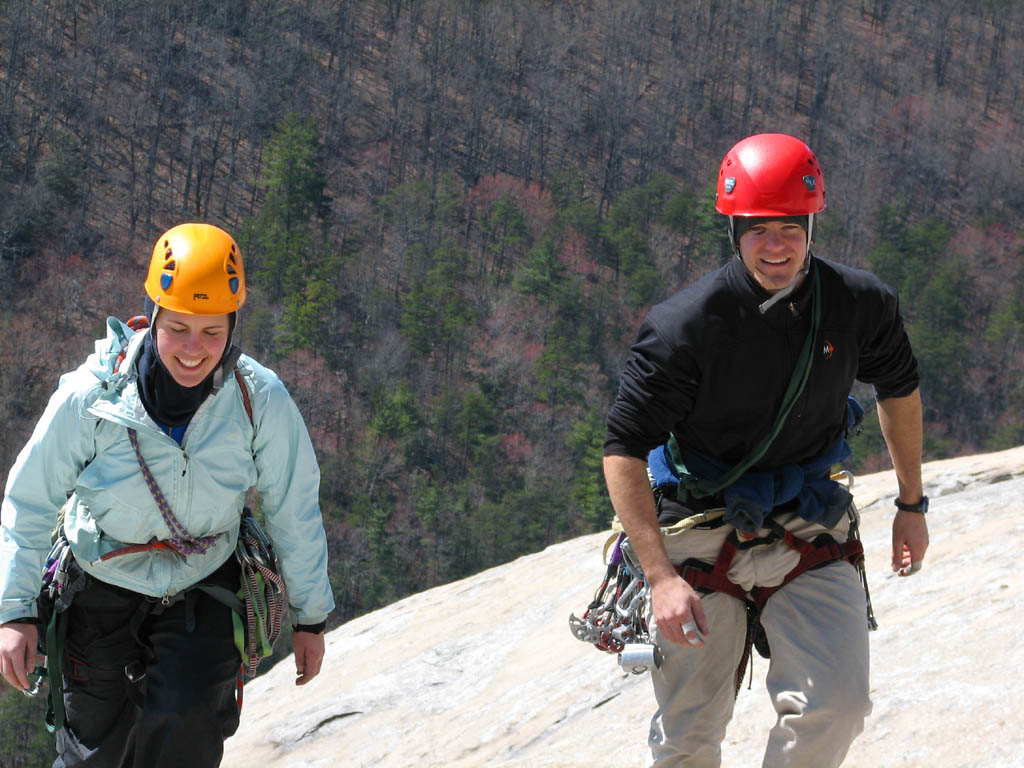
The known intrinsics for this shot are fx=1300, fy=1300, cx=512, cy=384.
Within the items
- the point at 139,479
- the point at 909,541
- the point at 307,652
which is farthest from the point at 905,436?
the point at 139,479

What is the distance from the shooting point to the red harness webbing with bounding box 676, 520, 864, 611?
11.4 feet

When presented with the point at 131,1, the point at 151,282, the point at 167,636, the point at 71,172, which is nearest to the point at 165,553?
the point at 167,636

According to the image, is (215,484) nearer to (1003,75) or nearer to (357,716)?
(357,716)

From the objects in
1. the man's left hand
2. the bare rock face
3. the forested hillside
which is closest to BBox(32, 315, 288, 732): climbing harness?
the bare rock face

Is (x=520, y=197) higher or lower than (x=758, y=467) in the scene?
higher

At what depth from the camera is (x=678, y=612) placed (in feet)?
10.5

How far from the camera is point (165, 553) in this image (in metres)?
3.69

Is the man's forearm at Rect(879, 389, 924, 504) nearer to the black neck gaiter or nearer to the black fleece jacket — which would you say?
the black fleece jacket

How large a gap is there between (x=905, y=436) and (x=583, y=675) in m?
3.20

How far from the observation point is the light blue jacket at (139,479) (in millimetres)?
3533

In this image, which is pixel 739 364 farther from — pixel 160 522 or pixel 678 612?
pixel 160 522

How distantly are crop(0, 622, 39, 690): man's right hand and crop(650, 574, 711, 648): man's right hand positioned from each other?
5.57 ft

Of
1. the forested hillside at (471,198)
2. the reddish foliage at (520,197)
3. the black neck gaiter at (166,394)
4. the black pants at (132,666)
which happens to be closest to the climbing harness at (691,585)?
the black pants at (132,666)

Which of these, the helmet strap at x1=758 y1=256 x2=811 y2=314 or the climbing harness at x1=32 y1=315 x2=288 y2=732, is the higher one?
the helmet strap at x1=758 y1=256 x2=811 y2=314
